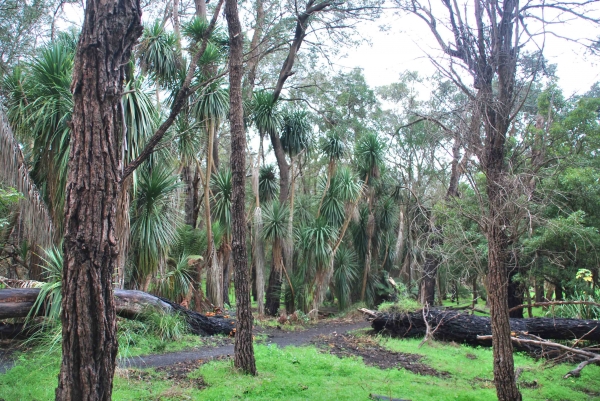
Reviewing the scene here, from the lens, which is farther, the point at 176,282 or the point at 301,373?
the point at 176,282

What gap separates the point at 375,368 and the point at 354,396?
7.62ft

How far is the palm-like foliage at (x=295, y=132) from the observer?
15.9m

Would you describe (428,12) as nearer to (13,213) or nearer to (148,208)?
(148,208)

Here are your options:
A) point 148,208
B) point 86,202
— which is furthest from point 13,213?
point 86,202

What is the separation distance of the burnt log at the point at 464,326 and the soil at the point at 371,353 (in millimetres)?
866

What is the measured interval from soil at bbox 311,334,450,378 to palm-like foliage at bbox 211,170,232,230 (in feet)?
15.3

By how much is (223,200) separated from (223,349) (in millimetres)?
6115

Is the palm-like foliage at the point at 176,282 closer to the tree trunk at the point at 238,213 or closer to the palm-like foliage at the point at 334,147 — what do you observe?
the tree trunk at the point at 238,213

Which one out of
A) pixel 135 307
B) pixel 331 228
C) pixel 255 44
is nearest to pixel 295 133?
pixel 331 228

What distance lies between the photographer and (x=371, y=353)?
956 cm

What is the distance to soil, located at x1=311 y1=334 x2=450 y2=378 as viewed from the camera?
8297 mm

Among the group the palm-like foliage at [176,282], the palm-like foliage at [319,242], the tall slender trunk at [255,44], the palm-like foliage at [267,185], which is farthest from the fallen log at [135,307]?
the tall slender trunk at [255,44]

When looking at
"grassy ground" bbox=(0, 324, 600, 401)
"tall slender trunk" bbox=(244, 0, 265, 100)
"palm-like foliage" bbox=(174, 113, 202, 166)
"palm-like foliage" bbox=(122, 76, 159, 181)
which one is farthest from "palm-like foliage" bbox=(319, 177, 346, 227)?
"palm-like foliage" bbox=(122, 76, 159, 181)

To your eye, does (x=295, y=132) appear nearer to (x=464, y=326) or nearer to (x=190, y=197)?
(x=190, y=197)
